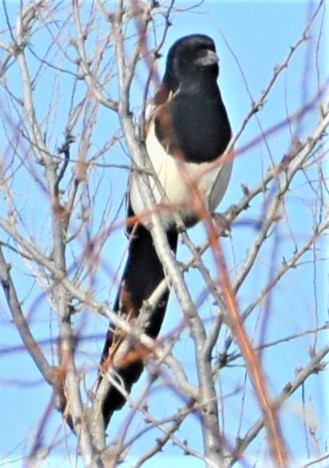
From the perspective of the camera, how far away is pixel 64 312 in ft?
9.01

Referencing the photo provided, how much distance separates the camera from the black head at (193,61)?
3.85 metres

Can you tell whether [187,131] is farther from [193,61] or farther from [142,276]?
[142,276]

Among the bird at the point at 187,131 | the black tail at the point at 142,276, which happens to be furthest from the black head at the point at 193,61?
the black tail at the point at 142,276

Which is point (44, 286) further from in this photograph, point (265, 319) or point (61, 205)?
point (265, 319)

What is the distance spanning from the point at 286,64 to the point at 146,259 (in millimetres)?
1888

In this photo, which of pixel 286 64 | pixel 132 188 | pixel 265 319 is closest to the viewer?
pixel 265 319

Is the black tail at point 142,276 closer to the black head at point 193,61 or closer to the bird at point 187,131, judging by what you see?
the bird at point 187,131

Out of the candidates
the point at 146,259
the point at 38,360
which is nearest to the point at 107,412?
the point at 38,360

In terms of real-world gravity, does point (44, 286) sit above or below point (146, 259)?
below

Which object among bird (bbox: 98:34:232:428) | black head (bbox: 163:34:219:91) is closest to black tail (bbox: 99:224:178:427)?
bird (bbox: 98:34:232:428)

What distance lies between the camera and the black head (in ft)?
12.6

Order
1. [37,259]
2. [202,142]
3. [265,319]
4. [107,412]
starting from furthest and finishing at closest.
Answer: [202,142] < [107,412] < [37,259] < [265,319]

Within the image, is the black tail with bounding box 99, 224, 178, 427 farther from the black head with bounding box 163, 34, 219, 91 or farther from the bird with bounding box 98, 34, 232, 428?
the black head with bounding box 163, 34, 219, 91

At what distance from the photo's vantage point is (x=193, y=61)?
387cm
